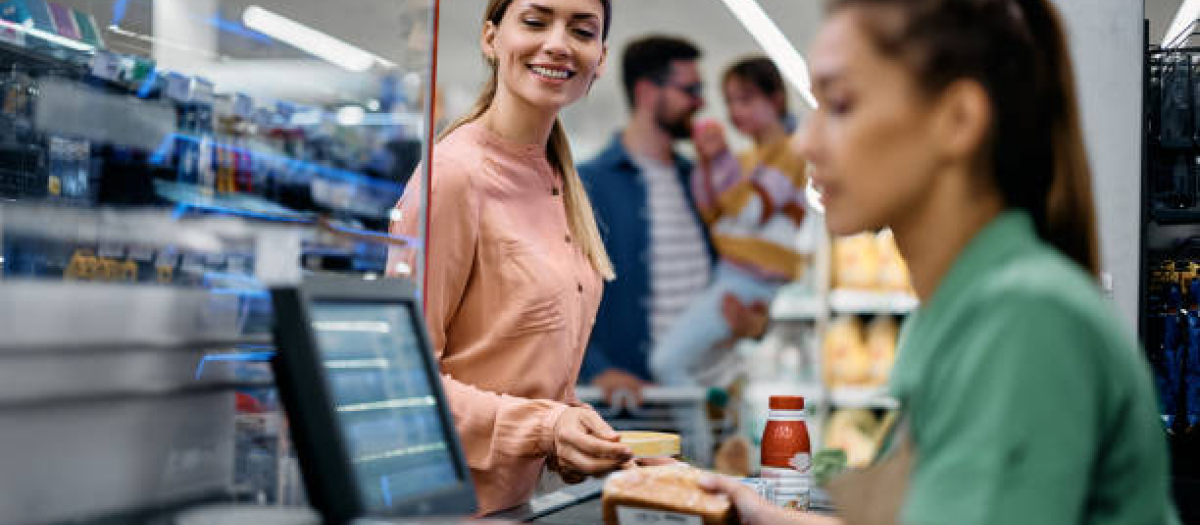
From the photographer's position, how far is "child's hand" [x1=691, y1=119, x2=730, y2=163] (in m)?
6.34

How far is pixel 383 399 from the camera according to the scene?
49.1 inches

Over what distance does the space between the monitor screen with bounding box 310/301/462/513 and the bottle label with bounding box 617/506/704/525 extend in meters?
0.25

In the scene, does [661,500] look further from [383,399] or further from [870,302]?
[870,302]

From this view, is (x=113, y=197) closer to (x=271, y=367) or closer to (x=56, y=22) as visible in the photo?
(x=56, y=22)

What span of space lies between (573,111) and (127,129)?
3929mm

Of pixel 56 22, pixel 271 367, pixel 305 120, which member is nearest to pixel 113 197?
pixel 56 22

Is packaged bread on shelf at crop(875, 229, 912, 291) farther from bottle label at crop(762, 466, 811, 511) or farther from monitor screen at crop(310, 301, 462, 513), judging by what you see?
monitor screen at crop(310, 301, 462, 513)

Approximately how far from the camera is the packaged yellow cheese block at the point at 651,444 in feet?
5.79

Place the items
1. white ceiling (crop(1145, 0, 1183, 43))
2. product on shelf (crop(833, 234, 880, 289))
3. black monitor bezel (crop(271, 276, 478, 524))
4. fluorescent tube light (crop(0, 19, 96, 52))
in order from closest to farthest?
1. black monitor bezel (crop(271, 276, 478, 524))
2. fluorescent tube light (crop(0, 19, 96, 52))
3. white ceiling (crop(1145, 0, 1183, 43))
4. product on shelf (crop(833, 234, 880, 289))

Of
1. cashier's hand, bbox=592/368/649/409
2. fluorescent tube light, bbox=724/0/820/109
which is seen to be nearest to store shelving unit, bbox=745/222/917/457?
cashier's hand, bbox=592/368/649/409

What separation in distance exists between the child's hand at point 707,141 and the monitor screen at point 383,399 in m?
5.12

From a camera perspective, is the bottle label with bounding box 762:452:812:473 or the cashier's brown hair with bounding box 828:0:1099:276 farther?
the bottle label with bounding box 762:452:812:473

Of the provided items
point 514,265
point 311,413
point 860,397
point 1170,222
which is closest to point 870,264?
point 860,397

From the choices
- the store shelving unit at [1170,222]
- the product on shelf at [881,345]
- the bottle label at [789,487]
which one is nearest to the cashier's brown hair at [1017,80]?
the bottle label at [789,487]
